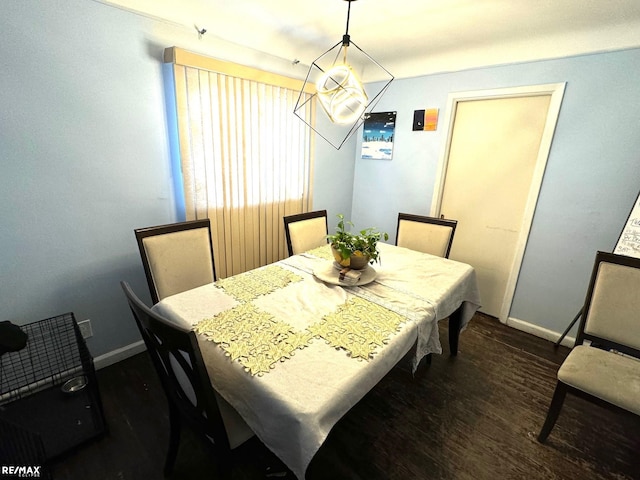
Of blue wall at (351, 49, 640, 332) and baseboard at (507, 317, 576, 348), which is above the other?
blue wall at (351, 49, 640, 332)

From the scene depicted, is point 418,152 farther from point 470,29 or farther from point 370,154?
point 470,29

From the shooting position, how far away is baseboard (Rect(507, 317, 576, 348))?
2291mm

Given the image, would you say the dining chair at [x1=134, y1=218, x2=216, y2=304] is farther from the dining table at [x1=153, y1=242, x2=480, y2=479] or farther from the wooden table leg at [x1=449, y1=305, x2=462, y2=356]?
the wooden table leg at [x1=449, y1=305, x2=462, y2=356]

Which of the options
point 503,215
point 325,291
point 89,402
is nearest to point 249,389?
point 325,291

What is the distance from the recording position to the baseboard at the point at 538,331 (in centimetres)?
229

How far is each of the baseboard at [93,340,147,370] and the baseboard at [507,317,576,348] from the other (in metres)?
3.00

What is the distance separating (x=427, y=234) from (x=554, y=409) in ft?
4.12

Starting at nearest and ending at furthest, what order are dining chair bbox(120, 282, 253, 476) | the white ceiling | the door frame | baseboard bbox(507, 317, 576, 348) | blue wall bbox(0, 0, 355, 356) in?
dining chair bbox(120, 282, 253, 476) → blue wall bbox(0, 0, 355, 356) → the white ceiling → the door frame → baseboard bbox(507, 317, 576, 348)

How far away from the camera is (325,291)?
1480mm

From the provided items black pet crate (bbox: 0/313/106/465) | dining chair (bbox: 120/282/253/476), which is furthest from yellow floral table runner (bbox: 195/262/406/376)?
black pet crate (bbox: 0/313/106/465)

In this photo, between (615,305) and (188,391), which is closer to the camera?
(188,391)

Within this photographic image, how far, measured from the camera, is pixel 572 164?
6.91 feet

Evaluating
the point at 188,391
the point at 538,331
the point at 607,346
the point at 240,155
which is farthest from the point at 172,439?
the point at 538,331

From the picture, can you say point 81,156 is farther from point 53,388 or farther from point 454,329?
point 454,329
